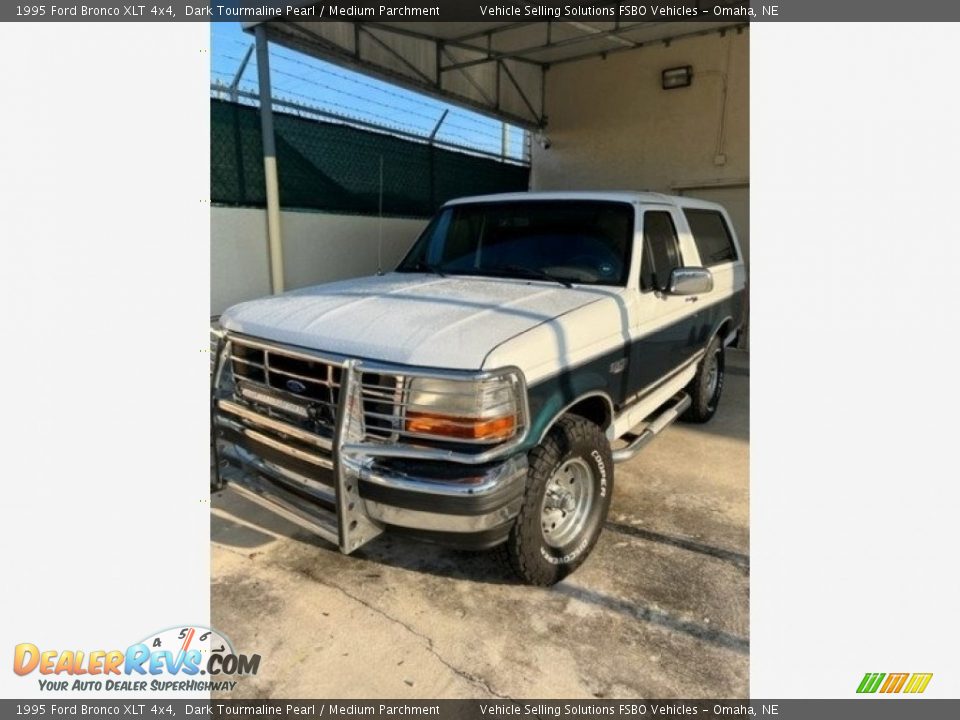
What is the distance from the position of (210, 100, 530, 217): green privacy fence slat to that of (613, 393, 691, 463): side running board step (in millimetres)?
4498

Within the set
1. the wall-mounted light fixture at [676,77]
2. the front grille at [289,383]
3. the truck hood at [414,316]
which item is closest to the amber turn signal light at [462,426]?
the truck hood at [414,316]

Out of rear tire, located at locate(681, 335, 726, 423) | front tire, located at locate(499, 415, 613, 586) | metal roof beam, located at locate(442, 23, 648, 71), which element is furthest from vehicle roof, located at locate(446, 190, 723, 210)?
metal roof beam, located at locate(442, 23, 648, 71)

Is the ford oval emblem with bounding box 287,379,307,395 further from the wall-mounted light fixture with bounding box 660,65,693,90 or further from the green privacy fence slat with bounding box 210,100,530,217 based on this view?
the wall-mounted light fixture with bounding box 660,65,693,90

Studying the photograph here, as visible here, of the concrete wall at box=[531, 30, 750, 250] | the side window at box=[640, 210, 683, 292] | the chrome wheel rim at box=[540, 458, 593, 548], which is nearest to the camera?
the chrome wheel rim at box=[540, 458, 593, 548]

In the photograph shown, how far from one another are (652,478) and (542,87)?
8.28 metres

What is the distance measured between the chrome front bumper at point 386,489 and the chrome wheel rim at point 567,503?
48 centimetres

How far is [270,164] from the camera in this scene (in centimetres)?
617

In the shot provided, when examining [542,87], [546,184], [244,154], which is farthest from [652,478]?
[542,87]

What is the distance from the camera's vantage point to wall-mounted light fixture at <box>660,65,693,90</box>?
29.9 ft

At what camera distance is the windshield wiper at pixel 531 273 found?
3.73 meters

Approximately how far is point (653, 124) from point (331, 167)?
5334mm

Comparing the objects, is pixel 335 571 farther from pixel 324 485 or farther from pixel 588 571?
pixel 588 571
